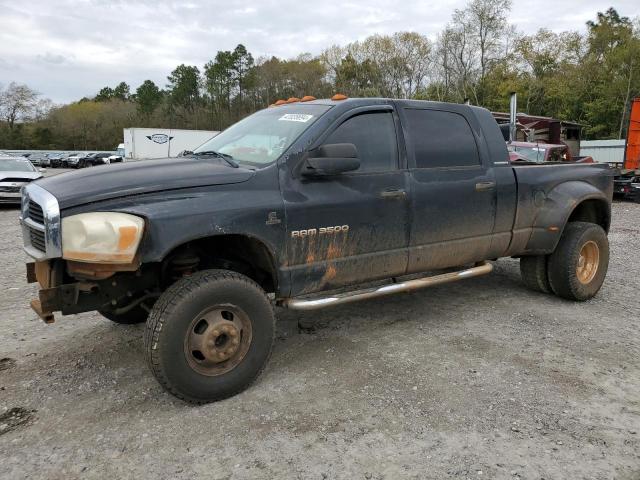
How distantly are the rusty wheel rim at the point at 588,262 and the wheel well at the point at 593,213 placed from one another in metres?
0.35

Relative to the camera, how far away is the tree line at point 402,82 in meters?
44.6

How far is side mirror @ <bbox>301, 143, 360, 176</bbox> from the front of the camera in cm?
350

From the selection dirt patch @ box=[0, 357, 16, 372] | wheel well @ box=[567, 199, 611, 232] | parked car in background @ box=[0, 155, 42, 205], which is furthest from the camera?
parked car in background @ box=[0, 155, 42, 205]

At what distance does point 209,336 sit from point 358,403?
1.04 metres

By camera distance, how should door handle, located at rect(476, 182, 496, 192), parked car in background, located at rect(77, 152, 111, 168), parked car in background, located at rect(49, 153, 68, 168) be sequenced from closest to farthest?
door handle, located at rect(476, 182, 496, 192), parked car in background, located at rect(77, 152, 111, 168), parked car in background, located at rect(49, 153, 68, 168)

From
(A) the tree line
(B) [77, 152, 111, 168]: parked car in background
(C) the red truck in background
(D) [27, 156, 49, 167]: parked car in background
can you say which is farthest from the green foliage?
(C) the red truck in background

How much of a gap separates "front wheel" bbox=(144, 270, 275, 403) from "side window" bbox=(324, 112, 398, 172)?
1326 mm

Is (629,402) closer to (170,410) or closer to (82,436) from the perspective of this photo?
(170,410)

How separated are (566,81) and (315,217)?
49.4m

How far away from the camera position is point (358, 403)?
3.29m

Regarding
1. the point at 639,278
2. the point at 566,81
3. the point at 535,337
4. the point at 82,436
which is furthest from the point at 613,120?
the point at 82,436

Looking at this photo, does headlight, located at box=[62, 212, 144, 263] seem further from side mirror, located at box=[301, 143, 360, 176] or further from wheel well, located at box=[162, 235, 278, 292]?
side mirror, located at box=[301, 143, 360, 176]

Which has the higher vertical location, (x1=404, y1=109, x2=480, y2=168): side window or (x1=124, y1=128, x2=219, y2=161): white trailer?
(x1=124, y1=128, x2=219, y2=161): white trailer

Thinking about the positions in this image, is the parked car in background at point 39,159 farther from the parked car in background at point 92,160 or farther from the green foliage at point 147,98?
the green foliage at point 147,98
